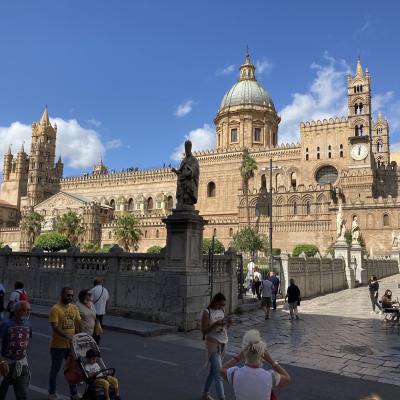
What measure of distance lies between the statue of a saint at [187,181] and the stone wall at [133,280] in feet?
6.12

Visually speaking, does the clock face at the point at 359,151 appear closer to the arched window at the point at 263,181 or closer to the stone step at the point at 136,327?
the arched window at the point at 263,181

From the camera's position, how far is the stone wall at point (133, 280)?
1202 cm

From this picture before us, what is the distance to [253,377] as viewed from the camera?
147 inches

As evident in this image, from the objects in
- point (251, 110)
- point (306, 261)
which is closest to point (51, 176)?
point (251, 110)

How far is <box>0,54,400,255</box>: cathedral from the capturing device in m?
55.7

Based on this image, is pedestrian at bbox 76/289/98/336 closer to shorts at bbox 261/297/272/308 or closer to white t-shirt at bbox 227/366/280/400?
white t-shirt at bbox 227/366/280/400

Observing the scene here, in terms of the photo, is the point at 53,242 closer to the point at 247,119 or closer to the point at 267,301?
the point at 247,119

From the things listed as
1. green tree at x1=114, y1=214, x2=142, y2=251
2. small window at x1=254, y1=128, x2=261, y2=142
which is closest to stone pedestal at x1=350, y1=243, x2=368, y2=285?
green tree at x1=114, y1=214, x2=142, y2=251

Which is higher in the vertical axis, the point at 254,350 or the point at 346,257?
the point at 346,257

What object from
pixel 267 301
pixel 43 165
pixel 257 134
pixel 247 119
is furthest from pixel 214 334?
pixel 43 165

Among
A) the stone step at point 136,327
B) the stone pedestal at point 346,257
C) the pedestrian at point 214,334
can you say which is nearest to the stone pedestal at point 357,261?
the stone pedestal at point 346,257

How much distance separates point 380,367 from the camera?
8688mm

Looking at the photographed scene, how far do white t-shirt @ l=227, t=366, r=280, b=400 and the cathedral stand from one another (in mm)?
43267

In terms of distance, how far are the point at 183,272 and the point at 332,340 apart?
426 cm
